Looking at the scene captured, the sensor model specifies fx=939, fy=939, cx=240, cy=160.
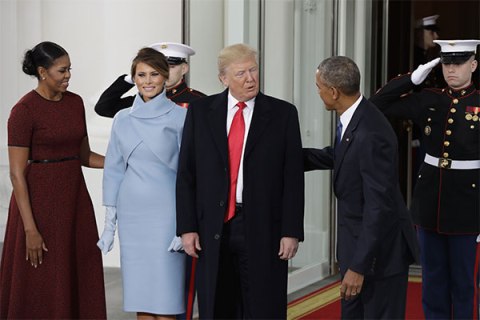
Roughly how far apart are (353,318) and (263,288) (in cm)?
33

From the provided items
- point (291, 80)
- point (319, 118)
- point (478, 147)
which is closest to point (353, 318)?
point (478, 147)

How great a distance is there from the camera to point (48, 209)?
3.85 metres

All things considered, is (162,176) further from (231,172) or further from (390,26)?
(390,26)

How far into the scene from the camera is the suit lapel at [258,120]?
10.6 ft

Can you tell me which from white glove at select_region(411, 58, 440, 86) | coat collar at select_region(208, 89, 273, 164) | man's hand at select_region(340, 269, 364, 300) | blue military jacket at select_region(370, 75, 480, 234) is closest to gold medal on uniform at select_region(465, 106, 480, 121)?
blue military jacket at select_region(370, 75, 480, 234)

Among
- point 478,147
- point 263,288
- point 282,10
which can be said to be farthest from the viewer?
point 282,10

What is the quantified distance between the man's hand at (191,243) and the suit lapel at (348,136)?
55 cm

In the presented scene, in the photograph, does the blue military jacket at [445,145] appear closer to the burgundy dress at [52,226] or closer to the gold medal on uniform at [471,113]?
the gold medal on uniform at [471,113]

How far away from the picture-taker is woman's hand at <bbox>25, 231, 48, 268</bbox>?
3773mm

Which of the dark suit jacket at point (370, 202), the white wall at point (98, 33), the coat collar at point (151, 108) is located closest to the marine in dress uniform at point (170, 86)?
the coat collar at point (151, 108)

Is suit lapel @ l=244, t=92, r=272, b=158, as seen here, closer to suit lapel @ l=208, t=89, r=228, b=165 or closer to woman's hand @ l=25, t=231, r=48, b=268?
suit lapel @ l=208, t=89, r=228, b=165

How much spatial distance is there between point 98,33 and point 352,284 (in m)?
3.62

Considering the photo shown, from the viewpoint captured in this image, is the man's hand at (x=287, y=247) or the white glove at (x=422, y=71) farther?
the white glove at (x=422, y=71)

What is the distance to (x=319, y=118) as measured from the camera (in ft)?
20.4
